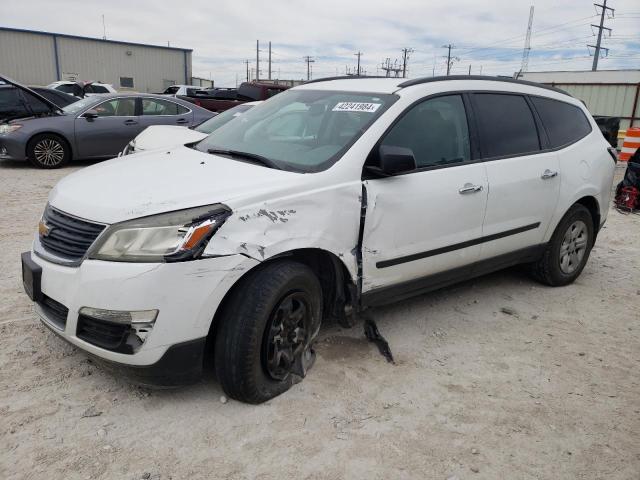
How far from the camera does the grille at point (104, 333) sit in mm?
2549

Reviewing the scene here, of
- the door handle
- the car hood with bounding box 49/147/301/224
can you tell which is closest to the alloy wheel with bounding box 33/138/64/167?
the car hood with bounding box 49/147/301/224

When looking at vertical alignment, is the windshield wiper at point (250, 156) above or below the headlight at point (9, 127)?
above

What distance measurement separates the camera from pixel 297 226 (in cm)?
Result: 287

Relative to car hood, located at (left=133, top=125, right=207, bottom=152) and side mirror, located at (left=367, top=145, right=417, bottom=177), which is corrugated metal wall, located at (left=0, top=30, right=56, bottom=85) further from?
side mirror, located at (left=367, top=145, right=417, bottom=177)

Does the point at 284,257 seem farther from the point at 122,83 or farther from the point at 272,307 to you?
the point at 122,83

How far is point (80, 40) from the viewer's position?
33594 mm

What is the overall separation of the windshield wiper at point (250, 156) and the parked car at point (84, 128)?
7718mm

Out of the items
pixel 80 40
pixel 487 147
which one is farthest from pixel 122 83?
pixel 487 147

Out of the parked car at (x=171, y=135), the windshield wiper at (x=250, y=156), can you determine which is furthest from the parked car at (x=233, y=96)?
the windshield wiper at (x=250, y=156)

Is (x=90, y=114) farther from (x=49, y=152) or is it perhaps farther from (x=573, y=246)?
(x=573, y=246)

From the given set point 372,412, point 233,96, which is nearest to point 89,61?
point 233,96

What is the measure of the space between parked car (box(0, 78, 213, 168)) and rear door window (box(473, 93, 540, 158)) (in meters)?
8.22

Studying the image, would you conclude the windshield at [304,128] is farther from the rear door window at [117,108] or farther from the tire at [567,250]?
the rear door window at [117,108]

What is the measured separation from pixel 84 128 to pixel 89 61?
27833 millimetres
